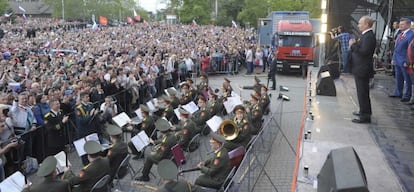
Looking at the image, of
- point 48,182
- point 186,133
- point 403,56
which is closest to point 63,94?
point 186,133

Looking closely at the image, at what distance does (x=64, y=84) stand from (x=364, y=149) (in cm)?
841

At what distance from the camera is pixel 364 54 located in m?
6.65

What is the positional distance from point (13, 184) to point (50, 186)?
1.81 ft

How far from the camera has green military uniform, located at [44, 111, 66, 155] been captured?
30.2 feet

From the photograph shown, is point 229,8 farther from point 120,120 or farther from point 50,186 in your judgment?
point 50,186

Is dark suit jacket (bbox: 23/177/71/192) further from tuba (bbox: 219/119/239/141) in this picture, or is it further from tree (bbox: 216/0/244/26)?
tree (bbox: 216/0/244/26)

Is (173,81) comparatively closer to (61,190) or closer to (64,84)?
(64,84)

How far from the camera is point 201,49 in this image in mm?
24484

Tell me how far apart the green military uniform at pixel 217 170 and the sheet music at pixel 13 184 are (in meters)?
2.84

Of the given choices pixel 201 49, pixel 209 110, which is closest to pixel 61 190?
pixel 209 110

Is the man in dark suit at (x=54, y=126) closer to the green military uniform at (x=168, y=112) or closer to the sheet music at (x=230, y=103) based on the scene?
the green military uniform at (x=168, y=112)

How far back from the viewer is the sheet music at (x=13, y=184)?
5533 mm

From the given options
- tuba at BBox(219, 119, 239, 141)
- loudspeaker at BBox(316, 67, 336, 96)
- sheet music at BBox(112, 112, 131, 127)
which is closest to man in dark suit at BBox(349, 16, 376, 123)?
tuba at BBox(219, 119, 239, 141)

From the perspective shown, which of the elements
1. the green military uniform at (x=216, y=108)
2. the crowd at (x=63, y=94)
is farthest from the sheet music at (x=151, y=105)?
the green military uniform at (x=216, y=108)
